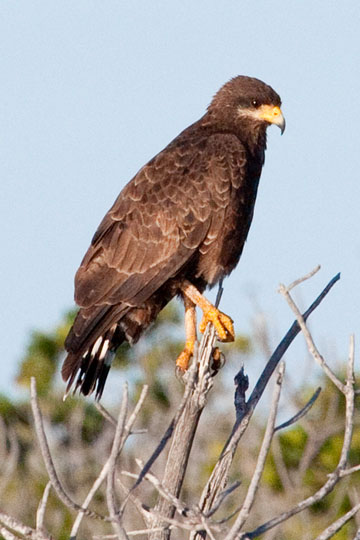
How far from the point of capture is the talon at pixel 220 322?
22.4ft

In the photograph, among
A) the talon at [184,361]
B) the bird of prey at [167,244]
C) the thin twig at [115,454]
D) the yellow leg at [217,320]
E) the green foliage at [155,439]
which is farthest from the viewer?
the green foliage at [155,439]

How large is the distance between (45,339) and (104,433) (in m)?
1.44

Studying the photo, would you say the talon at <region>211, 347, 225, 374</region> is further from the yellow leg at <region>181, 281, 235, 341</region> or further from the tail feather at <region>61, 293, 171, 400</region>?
the tail feather at <region>61, 293, 171, 400</region>

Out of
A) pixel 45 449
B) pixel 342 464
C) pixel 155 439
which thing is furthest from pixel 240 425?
pixel 155 439

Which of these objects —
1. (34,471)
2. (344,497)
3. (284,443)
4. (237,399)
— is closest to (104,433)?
(34,471)

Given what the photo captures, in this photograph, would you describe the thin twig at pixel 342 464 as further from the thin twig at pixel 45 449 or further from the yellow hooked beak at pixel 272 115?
the yellow hooked beak at pixel 272 115

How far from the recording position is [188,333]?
289 inches

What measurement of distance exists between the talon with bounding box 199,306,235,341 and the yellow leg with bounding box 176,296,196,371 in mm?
199

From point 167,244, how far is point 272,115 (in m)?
1.29

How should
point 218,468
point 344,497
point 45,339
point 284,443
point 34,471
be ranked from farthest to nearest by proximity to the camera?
point 45,339 → point 34,471 → point 284,443 → point 344,497 → point 218,468

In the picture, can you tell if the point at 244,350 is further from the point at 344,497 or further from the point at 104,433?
the point at 344,497

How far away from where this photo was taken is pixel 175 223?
727 cm

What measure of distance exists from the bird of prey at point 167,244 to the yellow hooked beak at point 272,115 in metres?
0.29

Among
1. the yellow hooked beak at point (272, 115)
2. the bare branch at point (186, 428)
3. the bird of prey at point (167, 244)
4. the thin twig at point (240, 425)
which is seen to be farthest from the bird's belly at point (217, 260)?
the thin twig at point (240, 425)
